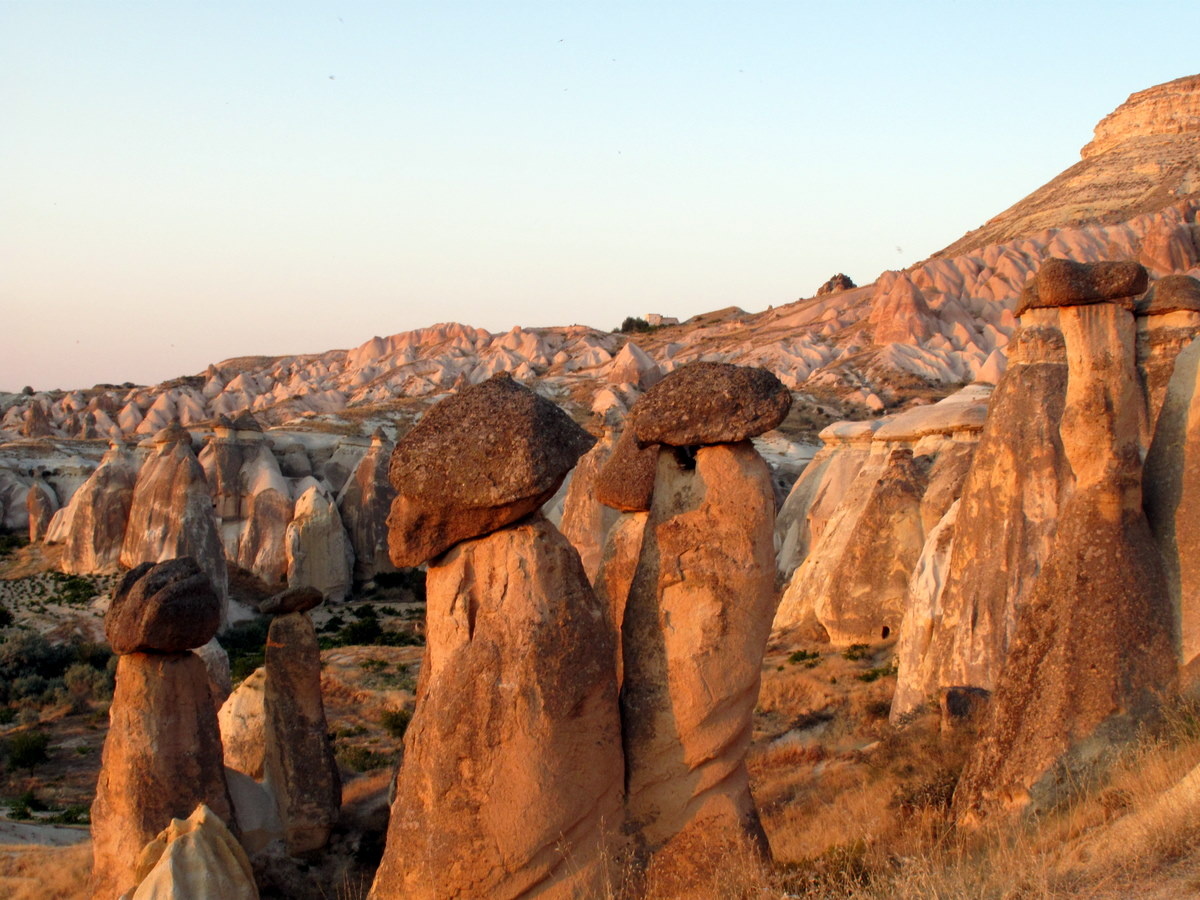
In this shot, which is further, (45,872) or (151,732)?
(45,872)

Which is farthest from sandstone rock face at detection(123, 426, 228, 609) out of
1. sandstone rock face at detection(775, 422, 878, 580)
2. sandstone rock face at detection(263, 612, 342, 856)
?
sandstone rock face at detection(263, 612, 342, 856)

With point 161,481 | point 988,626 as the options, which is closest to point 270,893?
point 988,626

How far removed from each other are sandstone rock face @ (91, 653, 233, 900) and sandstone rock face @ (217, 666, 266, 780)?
1817 mm

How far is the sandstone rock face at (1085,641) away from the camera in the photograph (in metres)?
4.85

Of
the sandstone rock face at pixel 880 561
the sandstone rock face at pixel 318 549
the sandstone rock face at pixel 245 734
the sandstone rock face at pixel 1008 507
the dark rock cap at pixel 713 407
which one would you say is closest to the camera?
the dark rock cap at pixel 713 407

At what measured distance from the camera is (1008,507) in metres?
7.98

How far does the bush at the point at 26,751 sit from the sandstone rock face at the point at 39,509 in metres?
14.9

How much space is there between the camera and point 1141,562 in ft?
16.3

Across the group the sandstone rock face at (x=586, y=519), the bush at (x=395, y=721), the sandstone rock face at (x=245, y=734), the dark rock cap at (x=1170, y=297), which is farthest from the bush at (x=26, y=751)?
the dark rock cap at (x=1170, y=297)

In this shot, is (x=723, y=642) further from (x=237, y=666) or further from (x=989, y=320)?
(x=989, y=320)

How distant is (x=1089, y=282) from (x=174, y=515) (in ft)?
70.7

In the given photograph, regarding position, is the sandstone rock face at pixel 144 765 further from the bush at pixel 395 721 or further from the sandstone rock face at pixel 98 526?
the sandstone rock face at pixel 98 526

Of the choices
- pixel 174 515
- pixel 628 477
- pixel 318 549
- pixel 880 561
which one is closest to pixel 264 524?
pixel 318 549

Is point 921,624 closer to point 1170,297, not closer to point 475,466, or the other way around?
point 1170,297
